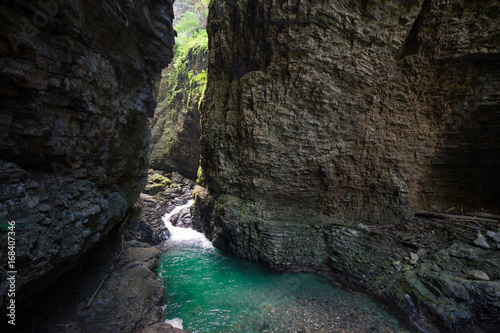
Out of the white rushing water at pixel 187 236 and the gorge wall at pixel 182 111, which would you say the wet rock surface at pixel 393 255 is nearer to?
the white rushing water at pixel 187 236

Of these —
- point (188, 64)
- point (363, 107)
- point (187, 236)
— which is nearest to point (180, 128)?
point (188, 64)

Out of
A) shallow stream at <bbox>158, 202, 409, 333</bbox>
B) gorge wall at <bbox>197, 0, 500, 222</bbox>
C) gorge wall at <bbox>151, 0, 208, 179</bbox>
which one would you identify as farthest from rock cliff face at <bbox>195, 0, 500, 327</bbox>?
gorge wall at <bbox>151, 0, 208, 179</bbox>

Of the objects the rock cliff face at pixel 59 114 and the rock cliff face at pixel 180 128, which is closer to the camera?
the rock cliff face at pixel 59 114

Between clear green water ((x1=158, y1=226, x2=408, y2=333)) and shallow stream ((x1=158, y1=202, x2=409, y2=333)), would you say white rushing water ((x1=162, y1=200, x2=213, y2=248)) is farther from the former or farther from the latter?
clear green water ((x1=158, y1=226, x2=408, y2=333))

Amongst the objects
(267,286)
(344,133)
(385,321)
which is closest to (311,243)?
(267,286)

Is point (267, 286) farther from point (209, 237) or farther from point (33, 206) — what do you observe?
point (33, 206)

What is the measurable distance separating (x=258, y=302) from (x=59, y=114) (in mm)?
7926

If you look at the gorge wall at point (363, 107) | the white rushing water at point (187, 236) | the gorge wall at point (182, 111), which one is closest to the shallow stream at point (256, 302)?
the white rushing water at point (187, 236)

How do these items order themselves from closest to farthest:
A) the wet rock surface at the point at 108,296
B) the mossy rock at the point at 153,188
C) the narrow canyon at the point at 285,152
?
1. the narrow canyon at the point at 285,152
2. the wet rock surface at the point at 108,296
3. the mossy rock at the point at 153,188

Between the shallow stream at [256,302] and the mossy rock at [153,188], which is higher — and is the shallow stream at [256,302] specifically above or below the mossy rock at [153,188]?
below

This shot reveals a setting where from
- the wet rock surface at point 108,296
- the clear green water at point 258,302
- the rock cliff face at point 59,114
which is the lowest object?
the clear green water at point 258,302

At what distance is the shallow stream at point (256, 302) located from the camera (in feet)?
19.8

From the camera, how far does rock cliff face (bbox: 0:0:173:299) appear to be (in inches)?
146

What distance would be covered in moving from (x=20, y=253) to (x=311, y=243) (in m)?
9.30
